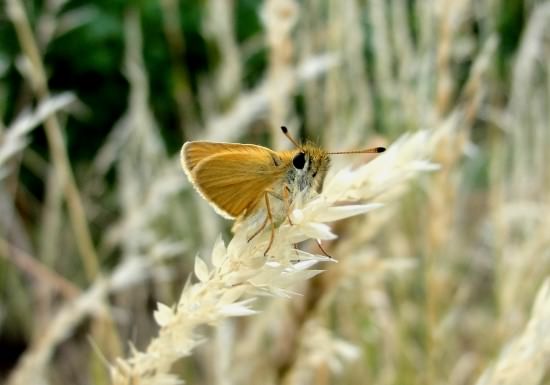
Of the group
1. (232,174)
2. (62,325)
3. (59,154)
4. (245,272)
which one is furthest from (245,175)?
(59,154)

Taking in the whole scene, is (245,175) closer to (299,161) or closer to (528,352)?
(299,161)

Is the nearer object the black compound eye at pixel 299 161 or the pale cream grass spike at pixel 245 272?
the pale cream grass spike at pixel 245 272

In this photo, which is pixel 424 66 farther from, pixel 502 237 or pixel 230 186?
pixel 230 186

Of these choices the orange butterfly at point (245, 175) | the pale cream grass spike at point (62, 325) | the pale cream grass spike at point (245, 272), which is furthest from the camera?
the pale cream grass spike at point (62, 325)

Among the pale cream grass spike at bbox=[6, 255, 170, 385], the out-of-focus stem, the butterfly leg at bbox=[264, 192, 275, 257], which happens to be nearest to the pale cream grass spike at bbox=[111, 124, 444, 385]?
the butterfly leg at bbox=[264, 192, 275, 257]

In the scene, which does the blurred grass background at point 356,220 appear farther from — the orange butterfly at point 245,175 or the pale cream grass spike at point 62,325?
the orange butterfly at point 245,175

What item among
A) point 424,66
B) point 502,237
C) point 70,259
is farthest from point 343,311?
point 70,259

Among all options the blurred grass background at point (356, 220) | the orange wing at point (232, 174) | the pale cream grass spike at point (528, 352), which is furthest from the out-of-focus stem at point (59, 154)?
the pale cream grass spike at point (528, 352)
